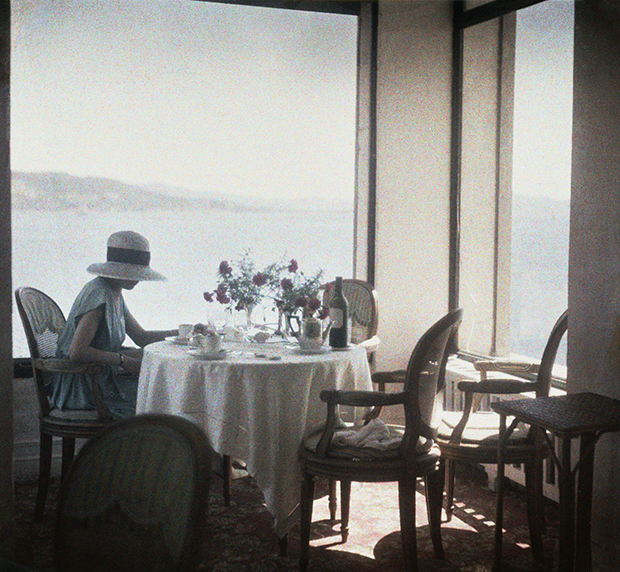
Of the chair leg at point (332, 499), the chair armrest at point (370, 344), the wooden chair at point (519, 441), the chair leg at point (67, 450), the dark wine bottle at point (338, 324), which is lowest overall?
the chair leg at point (332, 499)

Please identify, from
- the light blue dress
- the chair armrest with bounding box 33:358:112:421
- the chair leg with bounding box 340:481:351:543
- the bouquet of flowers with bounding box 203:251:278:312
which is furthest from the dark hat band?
the chair leg with bounding box 340:481:351:543

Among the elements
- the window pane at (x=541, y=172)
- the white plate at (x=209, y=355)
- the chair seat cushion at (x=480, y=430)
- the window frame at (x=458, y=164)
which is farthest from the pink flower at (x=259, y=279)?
the window frame at (x=458, y=164)

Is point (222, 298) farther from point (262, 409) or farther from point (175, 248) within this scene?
point (175, 248)

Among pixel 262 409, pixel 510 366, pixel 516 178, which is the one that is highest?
pixel 516 178

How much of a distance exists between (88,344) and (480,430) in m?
1.79

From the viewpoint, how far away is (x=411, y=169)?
500 centimetres

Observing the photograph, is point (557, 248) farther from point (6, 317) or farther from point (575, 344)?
point (6, 317)

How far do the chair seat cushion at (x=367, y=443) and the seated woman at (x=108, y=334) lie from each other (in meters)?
1.03

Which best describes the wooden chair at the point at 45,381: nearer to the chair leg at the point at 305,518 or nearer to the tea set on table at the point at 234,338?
the tea set on table at the point at 234,338

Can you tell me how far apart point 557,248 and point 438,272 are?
1.03m

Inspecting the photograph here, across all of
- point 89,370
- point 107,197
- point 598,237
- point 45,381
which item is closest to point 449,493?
point 598,237

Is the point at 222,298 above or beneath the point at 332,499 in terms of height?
above

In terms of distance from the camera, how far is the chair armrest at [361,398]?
9.64 ft

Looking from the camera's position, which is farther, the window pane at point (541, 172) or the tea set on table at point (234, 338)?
the window pane at point (541, 172)
